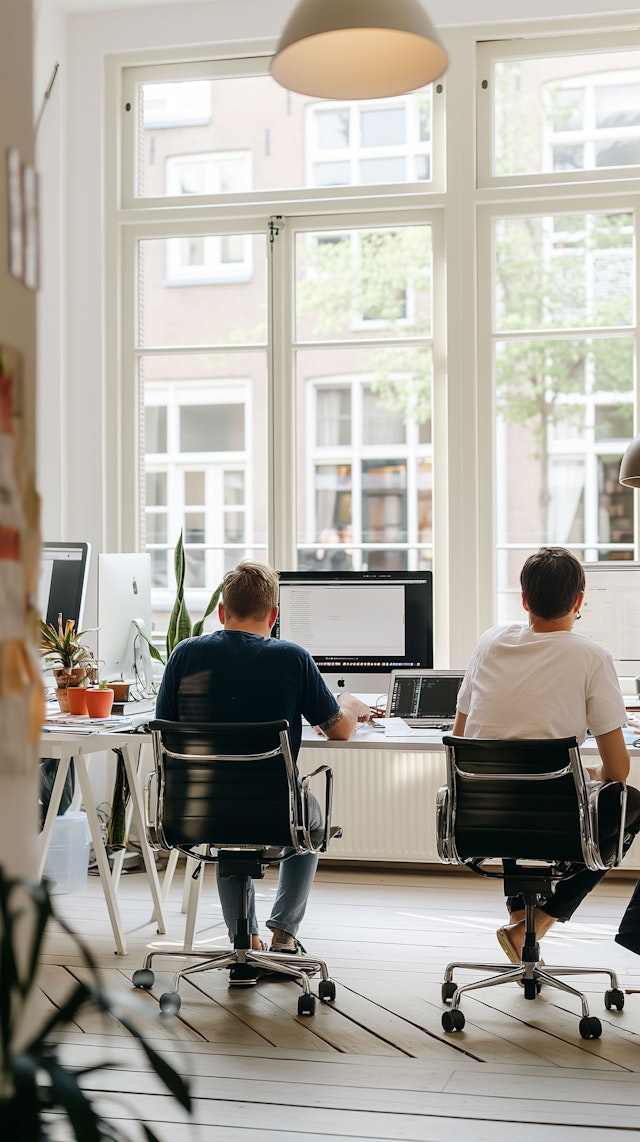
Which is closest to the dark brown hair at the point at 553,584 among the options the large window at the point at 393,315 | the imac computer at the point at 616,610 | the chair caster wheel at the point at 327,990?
the imac computer at the point at 616,610

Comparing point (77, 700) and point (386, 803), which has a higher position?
point (77, 700)

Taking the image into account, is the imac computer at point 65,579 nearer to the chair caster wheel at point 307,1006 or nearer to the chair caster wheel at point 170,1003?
the chair caster wheel at point 170,1003

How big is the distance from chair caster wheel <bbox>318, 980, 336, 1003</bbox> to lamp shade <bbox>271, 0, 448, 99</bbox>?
231 centimetres

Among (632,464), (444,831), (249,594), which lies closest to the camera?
(444,831)

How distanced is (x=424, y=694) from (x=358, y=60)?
6.26 feet

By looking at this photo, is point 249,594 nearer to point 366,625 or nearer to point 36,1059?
point 366,625

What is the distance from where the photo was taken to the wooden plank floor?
250 centimetres

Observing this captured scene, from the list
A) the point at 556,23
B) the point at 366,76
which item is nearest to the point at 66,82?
the point at 556,23

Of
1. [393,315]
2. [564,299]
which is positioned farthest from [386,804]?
[564,299]

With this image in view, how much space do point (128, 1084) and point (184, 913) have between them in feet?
4.74

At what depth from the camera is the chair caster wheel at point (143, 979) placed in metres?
Result: 3.31

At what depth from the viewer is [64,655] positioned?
3750 millimetres

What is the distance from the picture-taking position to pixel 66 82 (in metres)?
5.11

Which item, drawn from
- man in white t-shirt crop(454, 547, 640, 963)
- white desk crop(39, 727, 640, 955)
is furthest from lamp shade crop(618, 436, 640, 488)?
white desk crop(39, 727, 640, 955)
